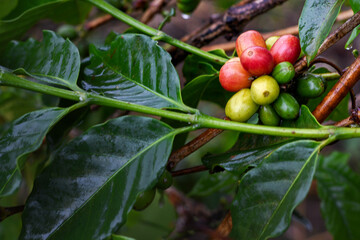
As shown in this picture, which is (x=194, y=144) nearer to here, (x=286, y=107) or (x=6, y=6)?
(x=286, y=107)

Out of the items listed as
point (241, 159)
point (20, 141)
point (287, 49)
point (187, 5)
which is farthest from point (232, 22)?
point (20, 141)

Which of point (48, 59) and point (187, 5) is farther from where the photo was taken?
point (187, 5)

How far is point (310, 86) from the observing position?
0.79m

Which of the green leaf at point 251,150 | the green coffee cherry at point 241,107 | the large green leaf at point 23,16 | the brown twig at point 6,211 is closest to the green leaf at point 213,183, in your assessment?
the green leaf at point 251,150

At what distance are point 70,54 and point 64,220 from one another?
0.39 meters

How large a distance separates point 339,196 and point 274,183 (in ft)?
3.15

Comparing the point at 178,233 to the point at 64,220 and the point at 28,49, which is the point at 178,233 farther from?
the point at 28,49

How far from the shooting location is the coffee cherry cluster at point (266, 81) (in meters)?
0.76

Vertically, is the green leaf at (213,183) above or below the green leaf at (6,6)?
below

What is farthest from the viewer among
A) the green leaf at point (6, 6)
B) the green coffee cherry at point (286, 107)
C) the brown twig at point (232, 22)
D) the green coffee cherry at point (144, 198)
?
the brown twig at point (232, 22)

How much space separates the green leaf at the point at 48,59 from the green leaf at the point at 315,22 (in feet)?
1.68

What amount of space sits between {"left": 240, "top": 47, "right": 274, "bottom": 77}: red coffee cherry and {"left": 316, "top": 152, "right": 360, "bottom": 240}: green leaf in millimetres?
928

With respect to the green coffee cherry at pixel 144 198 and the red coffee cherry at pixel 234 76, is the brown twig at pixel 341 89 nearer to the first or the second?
the red coffee cherry at pixel 234 76

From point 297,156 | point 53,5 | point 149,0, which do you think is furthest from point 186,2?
point 297,156
